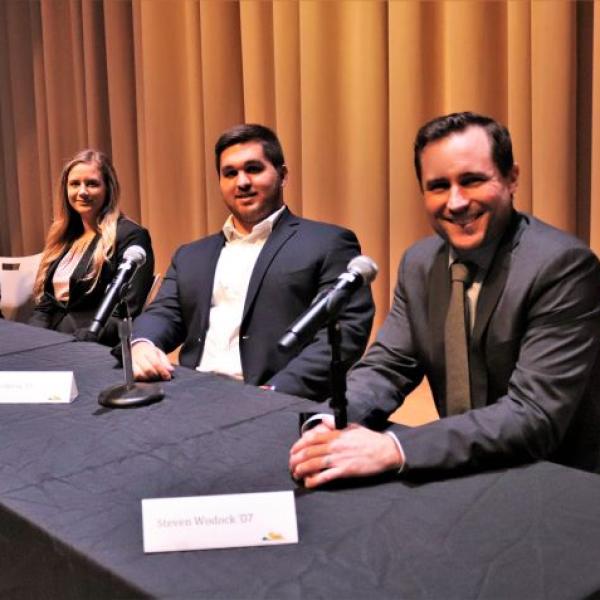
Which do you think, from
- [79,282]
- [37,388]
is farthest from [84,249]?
[37,388]

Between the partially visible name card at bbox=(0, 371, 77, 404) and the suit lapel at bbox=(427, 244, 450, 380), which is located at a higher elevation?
the suit lapel at bbox=(427, 244, 450, 380)

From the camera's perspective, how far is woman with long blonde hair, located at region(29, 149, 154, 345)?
332cm

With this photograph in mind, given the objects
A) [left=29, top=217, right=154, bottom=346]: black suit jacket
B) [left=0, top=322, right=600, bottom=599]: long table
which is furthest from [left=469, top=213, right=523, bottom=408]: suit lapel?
[left=29, top=217, right=154, bottom=346]: black suit jacket

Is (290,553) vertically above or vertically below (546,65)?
below

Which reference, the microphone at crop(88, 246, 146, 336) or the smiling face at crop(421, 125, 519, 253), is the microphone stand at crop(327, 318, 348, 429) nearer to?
the smiling face at crop(421, 125, 519, 253)

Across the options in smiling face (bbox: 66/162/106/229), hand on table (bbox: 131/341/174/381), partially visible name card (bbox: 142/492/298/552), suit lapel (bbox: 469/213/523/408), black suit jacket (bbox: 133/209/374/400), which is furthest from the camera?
smiling face (bbox: 66/162/106/229)

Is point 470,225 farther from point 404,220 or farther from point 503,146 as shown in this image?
point 404,220

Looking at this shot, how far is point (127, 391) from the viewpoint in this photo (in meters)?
1.91

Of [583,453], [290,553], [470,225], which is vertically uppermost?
[470,225]

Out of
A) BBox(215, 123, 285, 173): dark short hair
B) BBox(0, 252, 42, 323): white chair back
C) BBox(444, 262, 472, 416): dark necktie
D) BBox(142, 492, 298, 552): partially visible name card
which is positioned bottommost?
BBox(0, 252, 42, 323): white chair back

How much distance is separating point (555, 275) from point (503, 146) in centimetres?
30

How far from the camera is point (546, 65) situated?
124 inches

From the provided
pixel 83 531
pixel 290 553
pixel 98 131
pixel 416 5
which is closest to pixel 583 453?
pixel 290 553

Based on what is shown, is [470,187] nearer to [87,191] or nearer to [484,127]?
[484,127]
